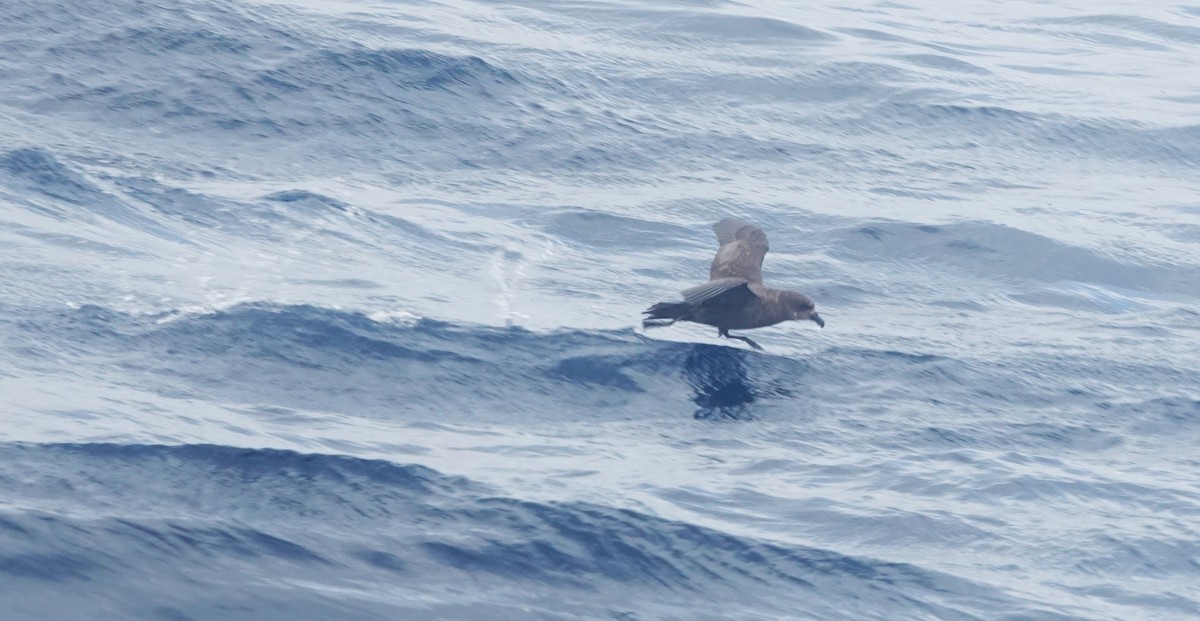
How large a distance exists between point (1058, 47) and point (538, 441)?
20.2m

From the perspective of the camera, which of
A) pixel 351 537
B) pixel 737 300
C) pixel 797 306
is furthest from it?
pixel 797 306

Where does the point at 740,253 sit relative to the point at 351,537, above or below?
above

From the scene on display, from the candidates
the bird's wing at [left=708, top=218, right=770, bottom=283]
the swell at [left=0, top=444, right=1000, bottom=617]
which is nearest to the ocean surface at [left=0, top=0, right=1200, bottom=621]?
the swell at [left=0, top=444, right=1000, bottom=617]

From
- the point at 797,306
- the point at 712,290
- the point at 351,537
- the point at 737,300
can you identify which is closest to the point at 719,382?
the point at 737,300

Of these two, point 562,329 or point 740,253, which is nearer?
point 562,329

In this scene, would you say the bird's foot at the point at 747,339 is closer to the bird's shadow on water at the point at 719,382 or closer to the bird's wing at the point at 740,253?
the bird's shadow on water at the point at 719,382

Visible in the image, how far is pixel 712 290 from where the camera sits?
1048 centimetres

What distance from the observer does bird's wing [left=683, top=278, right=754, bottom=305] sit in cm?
1043

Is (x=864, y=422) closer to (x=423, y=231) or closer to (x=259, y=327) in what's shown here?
(x=259, y=327)

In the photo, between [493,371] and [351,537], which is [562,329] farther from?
[351,537]

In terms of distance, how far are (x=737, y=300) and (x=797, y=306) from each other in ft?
1.99

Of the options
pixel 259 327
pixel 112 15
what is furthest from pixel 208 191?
pixel 112 15

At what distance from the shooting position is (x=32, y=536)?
6.91 meters

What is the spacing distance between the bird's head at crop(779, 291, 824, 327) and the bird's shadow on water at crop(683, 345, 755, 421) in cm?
49
